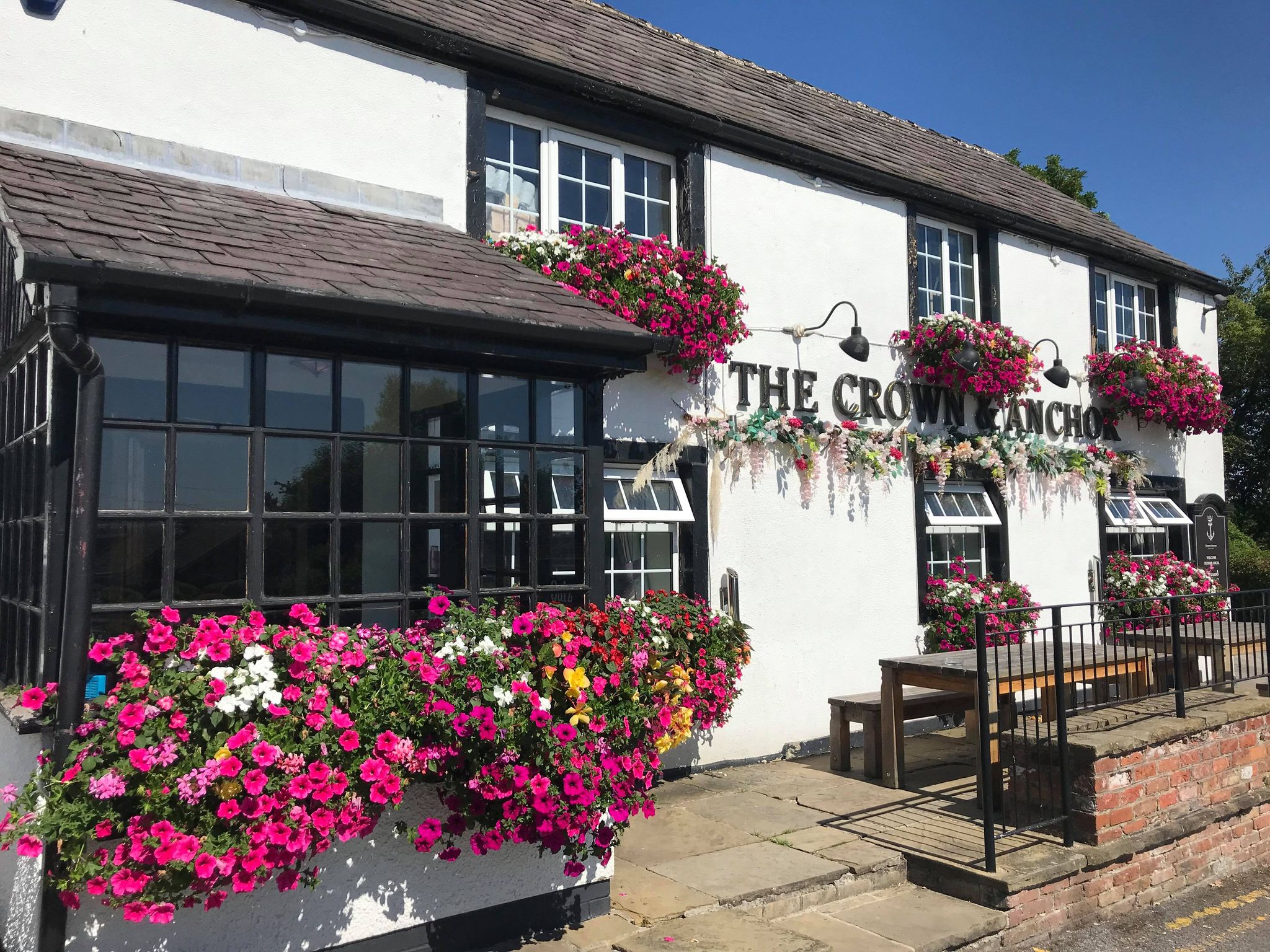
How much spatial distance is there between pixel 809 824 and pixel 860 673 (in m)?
2.62

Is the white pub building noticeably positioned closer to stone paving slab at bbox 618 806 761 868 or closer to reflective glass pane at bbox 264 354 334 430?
reflective glass pane at bbox 264 354 334 430

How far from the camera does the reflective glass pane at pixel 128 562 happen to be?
4.17 metres

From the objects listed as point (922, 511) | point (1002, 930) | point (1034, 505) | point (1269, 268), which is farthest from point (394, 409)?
point (1269, 268)

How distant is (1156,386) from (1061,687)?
22.9 ft

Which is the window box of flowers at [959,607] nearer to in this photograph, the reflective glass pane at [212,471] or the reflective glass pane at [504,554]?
the reflective glass pane at [504,554]

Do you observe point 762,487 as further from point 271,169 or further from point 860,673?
point 271,169

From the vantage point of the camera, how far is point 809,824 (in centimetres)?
635

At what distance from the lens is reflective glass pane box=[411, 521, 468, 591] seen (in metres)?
5.00

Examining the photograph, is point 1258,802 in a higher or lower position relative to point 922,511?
lower

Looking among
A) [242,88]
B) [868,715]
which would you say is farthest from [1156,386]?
[242,88]

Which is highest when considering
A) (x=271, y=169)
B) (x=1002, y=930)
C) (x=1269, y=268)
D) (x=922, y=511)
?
(x=1269, y=268)

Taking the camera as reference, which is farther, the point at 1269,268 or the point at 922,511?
the point at 1269,268

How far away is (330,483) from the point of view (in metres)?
4.72

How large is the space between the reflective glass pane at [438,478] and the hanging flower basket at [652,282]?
195cm
